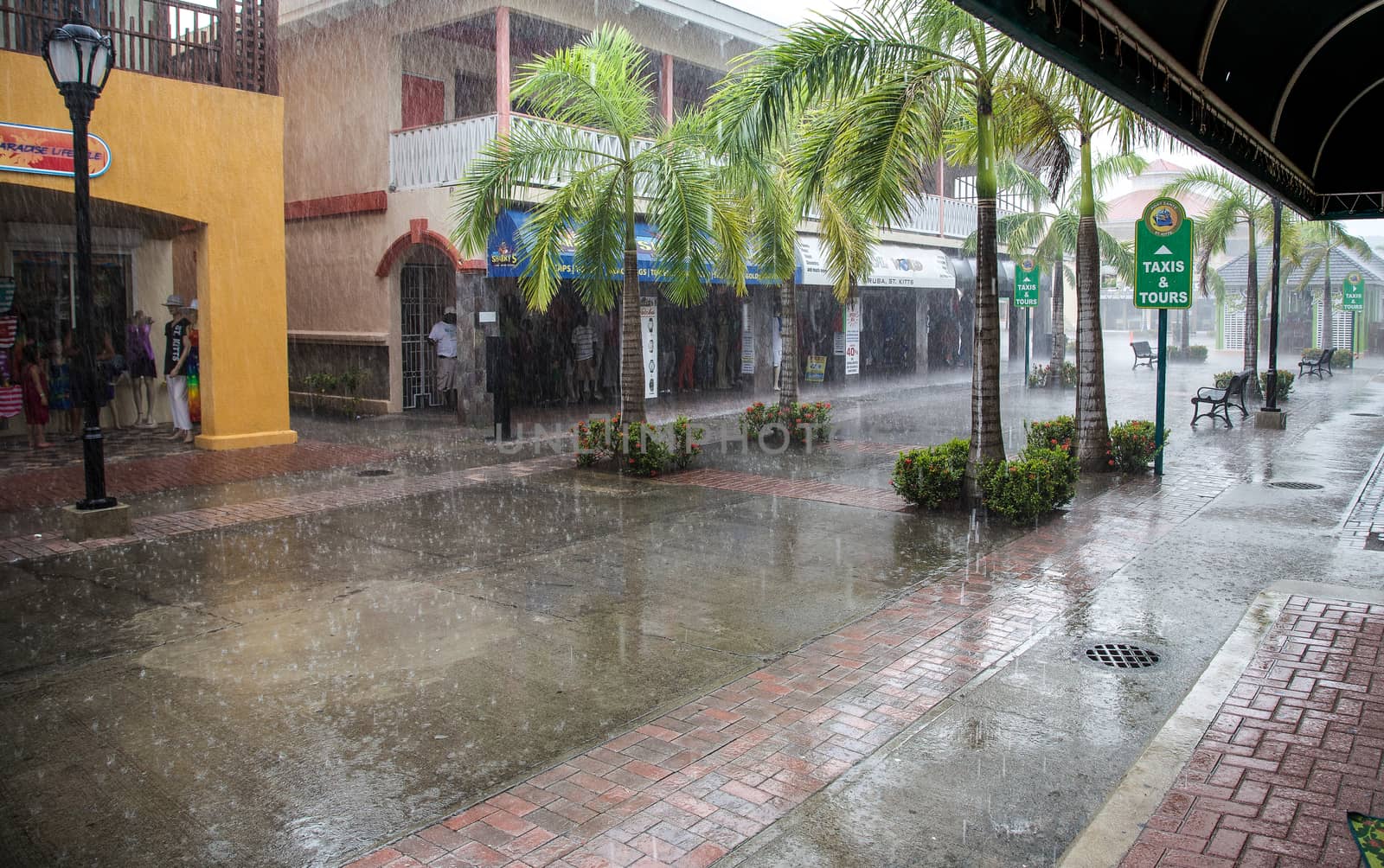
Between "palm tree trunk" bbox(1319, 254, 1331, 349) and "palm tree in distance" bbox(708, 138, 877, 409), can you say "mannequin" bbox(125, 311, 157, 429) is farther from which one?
"palm tree trunk" bbox(1319, 254, 1331, 349)

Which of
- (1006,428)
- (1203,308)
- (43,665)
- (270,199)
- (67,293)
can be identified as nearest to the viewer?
(43,665)

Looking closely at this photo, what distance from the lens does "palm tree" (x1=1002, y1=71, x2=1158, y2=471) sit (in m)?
10.8

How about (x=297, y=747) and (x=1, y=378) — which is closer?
(x=297, y=747)

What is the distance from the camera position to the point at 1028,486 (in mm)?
9688

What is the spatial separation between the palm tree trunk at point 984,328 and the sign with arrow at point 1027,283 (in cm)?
1437

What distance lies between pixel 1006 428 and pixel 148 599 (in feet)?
44.9

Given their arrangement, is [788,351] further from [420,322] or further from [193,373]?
[193,373]

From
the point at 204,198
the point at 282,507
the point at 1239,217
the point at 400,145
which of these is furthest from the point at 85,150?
the point at 1239,217

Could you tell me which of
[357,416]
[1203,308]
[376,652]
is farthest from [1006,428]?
[1203,308]

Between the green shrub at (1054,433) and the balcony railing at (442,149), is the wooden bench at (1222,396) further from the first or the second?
the balcony railing at (442,149)

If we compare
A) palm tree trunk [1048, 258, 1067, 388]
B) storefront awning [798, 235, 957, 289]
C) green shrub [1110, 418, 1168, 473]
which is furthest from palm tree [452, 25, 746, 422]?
palm tree trunk [1048, 258, 1067, 388]

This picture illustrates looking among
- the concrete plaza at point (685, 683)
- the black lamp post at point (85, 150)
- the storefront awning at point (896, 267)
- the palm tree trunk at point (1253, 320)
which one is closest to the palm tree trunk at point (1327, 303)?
the palm tree trunk at point (1253, 320)

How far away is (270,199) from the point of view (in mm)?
14992

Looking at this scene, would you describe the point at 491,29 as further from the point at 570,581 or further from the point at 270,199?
the point at 570,581
